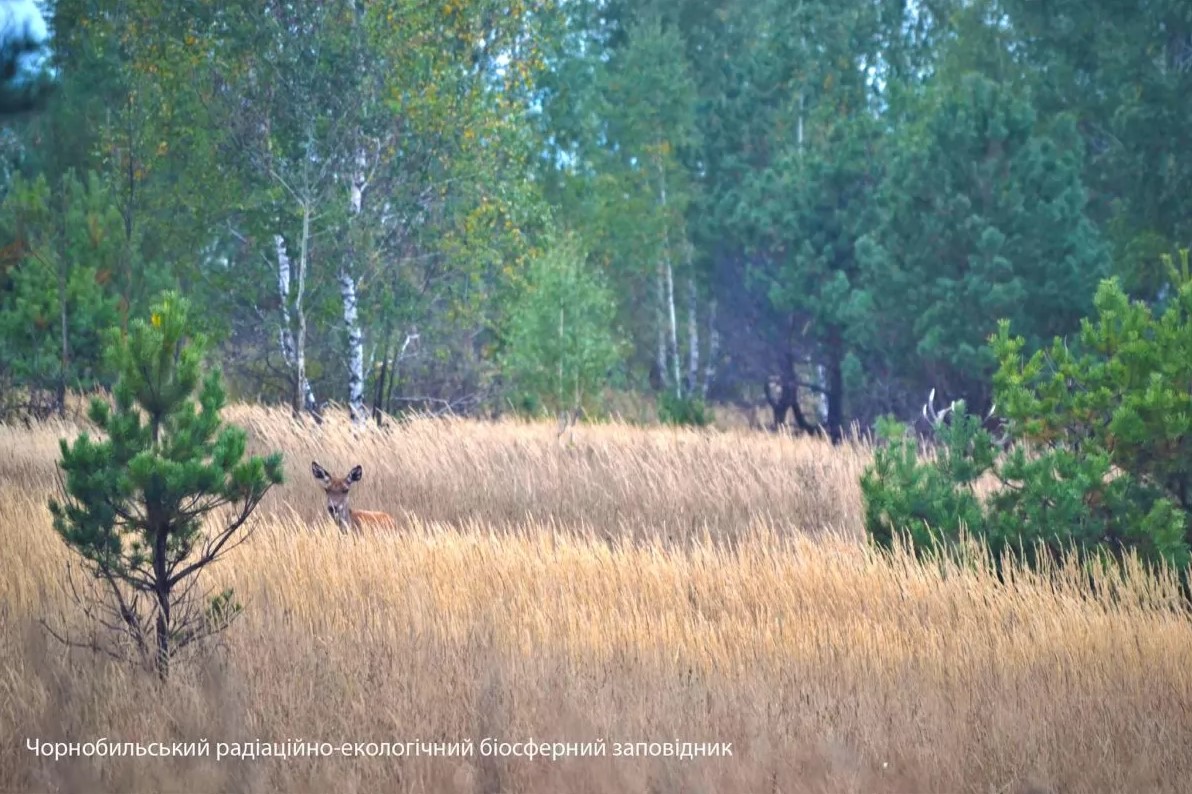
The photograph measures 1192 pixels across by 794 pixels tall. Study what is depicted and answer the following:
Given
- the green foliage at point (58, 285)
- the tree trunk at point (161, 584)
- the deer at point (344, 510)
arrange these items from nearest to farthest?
the tree trunk at point (161, 584) < the deer at point (344, 510) < the green foliage at point (58, 285)

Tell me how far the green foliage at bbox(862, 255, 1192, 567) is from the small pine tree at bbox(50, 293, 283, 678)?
4598 millimetres

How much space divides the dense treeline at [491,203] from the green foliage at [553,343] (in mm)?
61

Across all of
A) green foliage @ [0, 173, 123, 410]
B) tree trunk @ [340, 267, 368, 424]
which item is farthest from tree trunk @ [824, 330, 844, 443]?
green foliage @ [0, 173, 123, 410]

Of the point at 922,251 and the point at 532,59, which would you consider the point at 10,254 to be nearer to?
the point at 532,59

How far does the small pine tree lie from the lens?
6699 mm

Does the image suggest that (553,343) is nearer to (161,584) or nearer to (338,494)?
(338,494)

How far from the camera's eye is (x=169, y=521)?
23.3ft

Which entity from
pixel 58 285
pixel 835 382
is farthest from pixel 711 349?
pixel 58 285

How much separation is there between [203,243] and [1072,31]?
15.0m

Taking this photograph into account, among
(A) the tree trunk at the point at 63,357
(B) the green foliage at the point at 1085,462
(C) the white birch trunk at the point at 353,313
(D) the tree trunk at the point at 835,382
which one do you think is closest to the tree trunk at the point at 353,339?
(C) the white birch trunk at the point at 353,313

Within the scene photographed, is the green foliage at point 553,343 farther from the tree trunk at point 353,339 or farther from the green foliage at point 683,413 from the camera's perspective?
the tree trunk at point 353,339

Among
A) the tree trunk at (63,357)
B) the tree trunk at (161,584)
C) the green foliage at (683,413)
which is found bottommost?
the tree trunk at (161,584)

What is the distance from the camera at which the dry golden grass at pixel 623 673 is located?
5496 millimetres

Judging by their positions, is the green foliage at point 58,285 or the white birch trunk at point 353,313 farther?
the white birch trunk at point 353,313
